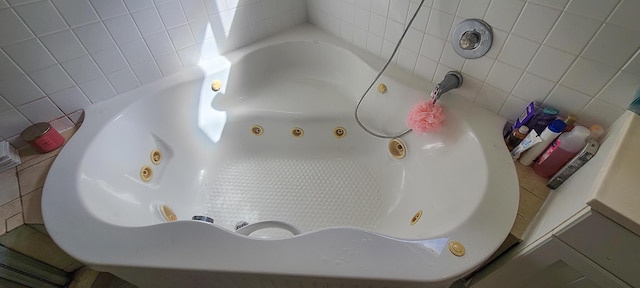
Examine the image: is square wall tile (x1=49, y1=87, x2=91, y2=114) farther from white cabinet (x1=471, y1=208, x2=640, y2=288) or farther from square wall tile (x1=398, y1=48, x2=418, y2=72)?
white cabinet (x1=471, y1=208, x2=640, y2=288)

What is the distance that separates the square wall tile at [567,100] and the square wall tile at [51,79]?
169 centimetres

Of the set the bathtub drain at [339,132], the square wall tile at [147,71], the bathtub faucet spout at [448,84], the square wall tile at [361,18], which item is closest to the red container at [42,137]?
the square wall tile at [147,71]

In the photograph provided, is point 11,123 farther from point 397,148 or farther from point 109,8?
point 397,148

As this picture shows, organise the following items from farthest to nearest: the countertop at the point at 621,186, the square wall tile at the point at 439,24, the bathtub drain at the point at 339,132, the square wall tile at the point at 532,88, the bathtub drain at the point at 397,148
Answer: the bathtub drain at the point at 339,132, the bathtub drain at the point at 397,148, the square wall tile at the point at 439,24, the square wall tile at the point at 532,88, the countertop at the point at 621,186

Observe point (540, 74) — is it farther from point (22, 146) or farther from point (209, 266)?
point (22, 146)

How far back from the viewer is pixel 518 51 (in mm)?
815

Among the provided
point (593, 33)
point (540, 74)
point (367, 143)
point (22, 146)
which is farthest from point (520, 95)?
point (22, 146)

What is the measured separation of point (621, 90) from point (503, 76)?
0.28 meters

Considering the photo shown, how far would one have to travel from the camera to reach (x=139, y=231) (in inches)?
28.8

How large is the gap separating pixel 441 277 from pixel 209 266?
0.59 metres

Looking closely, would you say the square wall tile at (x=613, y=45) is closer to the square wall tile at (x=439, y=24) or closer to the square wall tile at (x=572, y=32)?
the square wall tile at (x=572, y=32)

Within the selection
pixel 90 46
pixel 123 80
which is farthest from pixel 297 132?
pixel 90 46

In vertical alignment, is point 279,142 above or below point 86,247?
above

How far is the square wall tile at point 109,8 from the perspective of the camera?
89cm
